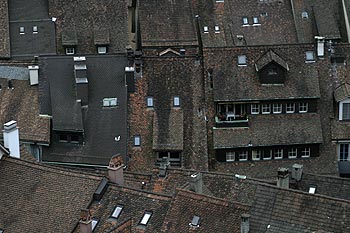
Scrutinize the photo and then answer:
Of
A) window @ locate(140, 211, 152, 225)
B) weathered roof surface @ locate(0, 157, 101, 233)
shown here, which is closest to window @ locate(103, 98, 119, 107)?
weathered roof surface @ locate(0, 157, 101, 233)

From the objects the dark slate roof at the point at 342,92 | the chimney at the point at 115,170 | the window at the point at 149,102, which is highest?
the dark slate roof at the point at 342,92

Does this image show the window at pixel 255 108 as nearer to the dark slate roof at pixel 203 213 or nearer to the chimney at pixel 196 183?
the chimney at pixel 196 183

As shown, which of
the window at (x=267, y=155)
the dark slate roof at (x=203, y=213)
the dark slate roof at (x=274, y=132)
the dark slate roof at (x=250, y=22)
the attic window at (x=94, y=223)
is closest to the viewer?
the dark slate roof at (x=203, y=213)

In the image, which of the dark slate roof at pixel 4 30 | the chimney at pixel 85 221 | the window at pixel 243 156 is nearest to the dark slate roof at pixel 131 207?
the chimney at pixel 85 221

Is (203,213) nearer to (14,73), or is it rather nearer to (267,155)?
(267,155)

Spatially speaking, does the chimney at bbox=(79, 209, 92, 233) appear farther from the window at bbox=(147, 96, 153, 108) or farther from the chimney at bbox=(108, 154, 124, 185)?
the window at bbox=(147, 96, 153, 108)

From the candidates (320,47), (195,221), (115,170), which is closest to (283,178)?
(195,221)

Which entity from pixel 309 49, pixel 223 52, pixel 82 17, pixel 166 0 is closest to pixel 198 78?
pixel 223 52
